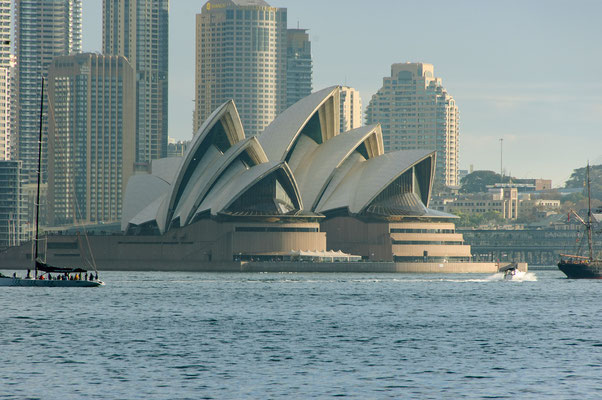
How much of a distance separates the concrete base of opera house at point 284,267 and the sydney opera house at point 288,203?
1.44 ft

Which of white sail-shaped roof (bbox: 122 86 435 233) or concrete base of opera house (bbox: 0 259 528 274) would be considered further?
white sail-shaped roof (bbox: 122 86 435 233)

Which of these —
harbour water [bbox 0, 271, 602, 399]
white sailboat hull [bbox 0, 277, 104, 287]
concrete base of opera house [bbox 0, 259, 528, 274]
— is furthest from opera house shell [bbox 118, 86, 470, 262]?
white sailboat hull [bbox 0, 277, 104, 287]

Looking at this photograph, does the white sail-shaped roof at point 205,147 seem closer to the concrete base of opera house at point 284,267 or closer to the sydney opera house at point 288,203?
the sydney opera house at point 288,203

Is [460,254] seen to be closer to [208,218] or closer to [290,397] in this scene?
[208,218]

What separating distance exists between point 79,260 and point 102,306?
7723 cm

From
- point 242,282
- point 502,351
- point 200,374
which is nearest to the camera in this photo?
point 200,374

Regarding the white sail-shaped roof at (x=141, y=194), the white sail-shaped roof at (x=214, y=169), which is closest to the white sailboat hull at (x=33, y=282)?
the white sail-shaped roof at (x=214, y=169)

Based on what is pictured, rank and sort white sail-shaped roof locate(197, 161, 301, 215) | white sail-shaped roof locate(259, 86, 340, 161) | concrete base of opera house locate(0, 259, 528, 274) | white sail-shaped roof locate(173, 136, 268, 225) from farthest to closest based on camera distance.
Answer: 1. white sail-shaped roof locate(259, 86, 340, 161)
2. concrete base of opera house locate(0, 259, 528, 274)
3. white sail-shaped roof locate(173, 136, 268, 225)
4. white sail-shaped roof locate(197, 161, 301, 215)

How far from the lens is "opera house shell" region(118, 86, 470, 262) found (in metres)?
147

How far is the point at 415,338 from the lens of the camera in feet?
193

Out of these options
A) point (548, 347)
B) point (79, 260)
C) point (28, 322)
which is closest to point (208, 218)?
point (79, 260)

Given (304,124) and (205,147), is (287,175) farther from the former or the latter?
(205,147)

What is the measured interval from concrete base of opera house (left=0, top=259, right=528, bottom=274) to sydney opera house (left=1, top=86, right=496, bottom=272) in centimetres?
44

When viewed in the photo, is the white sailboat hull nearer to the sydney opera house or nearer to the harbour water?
the harbour water
